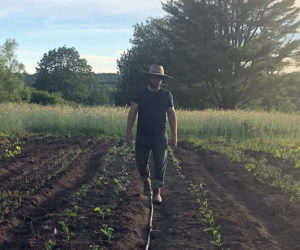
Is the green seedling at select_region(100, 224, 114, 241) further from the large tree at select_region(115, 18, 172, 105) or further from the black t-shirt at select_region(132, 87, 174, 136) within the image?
the large tree at select_region(115, 18, 172, 105)

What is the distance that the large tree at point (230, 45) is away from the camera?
29.1 meters

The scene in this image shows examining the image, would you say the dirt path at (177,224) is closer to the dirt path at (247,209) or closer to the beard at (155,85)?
the dirt path at (247,209)

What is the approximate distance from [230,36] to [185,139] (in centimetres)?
1662

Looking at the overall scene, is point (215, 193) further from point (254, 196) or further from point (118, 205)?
point (118, 205)

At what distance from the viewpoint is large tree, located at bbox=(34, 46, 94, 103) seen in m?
64.2

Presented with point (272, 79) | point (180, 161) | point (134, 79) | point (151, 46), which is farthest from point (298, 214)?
point (151, 46)

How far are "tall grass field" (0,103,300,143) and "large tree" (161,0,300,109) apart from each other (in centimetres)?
1092

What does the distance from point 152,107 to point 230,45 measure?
25.5 metres

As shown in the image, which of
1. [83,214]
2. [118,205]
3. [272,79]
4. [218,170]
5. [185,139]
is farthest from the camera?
[272,79]

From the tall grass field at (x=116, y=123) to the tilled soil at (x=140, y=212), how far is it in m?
7.91

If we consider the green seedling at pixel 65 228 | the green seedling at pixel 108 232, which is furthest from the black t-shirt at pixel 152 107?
the green seedling at pixel 65 228

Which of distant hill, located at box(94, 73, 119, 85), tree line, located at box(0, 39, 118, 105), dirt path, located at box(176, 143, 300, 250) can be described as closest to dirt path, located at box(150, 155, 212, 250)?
dirt path, located at box(176, 143, 300, 250)

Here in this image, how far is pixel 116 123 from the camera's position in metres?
18.5

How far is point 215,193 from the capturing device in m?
7.45
